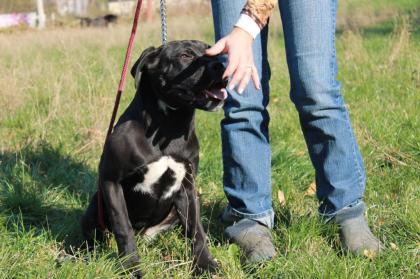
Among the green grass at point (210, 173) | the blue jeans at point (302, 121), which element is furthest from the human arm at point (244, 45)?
the green grass at point (210, 173)

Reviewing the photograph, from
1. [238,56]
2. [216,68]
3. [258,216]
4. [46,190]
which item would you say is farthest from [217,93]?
[46,190]

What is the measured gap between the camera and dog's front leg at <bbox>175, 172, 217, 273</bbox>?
9.27 ft

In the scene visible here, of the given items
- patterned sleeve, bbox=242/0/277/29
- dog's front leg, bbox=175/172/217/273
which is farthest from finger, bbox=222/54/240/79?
dog's front leg, bbox=175/172/217/273

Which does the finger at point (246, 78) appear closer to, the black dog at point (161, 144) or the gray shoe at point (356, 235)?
the black dog at point (161, 144)

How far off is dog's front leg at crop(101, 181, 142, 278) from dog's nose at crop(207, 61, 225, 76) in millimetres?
688

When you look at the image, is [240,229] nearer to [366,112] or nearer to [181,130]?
[181,130]

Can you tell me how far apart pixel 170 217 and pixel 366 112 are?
8.14 ft

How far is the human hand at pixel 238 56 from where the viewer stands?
7.20ft

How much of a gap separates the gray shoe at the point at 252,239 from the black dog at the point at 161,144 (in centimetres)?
17

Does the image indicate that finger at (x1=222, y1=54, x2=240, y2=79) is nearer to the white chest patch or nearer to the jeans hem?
the white chest patch

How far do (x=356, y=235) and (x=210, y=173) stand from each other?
1.49 metres

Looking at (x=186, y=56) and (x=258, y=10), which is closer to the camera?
(x=258, y=10)

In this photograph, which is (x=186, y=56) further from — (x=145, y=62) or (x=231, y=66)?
(x=231, y=66)

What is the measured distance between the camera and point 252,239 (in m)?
2.88
